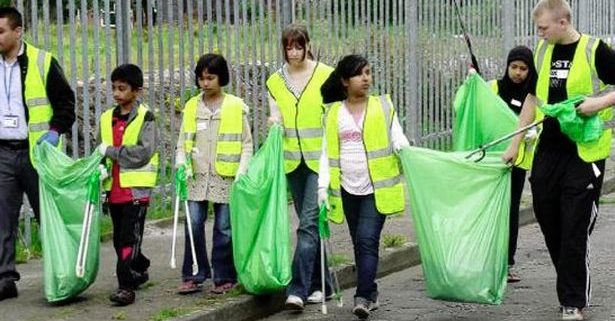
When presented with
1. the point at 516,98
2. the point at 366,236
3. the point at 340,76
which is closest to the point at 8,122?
the point at 340,76

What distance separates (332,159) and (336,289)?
3.28 feet

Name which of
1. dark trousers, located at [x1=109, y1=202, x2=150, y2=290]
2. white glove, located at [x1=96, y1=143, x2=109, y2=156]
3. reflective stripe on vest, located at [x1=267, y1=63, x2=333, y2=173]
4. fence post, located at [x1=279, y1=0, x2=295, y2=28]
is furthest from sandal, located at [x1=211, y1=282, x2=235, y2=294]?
fence post, located at [x1=279, y1=0, x2=295, y2=28]

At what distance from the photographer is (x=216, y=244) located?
8.84 metres

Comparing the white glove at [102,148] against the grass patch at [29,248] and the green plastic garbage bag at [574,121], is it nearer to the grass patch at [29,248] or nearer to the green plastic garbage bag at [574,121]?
the grass patch at [29,248]

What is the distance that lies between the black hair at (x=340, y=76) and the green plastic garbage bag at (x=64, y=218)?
1.44 metres

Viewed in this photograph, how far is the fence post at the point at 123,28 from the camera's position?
1138 centimetres

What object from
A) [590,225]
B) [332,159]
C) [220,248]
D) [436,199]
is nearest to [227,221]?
[220,248]

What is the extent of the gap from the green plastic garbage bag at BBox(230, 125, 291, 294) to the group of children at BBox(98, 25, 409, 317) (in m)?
0.27

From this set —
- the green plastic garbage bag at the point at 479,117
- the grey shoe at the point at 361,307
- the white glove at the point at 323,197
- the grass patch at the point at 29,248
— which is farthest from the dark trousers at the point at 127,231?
the green plastic garbage bag at the point at 479,117

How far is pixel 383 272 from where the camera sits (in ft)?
34.3

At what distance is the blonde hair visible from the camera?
8234mm

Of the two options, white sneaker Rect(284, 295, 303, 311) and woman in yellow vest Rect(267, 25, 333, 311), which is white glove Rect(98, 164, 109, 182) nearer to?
woman in yellow vest Rect(267, 25, 333, 311)

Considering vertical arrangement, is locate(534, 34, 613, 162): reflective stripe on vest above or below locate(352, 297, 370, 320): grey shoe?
above

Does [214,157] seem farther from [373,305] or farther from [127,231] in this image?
[373,305]
